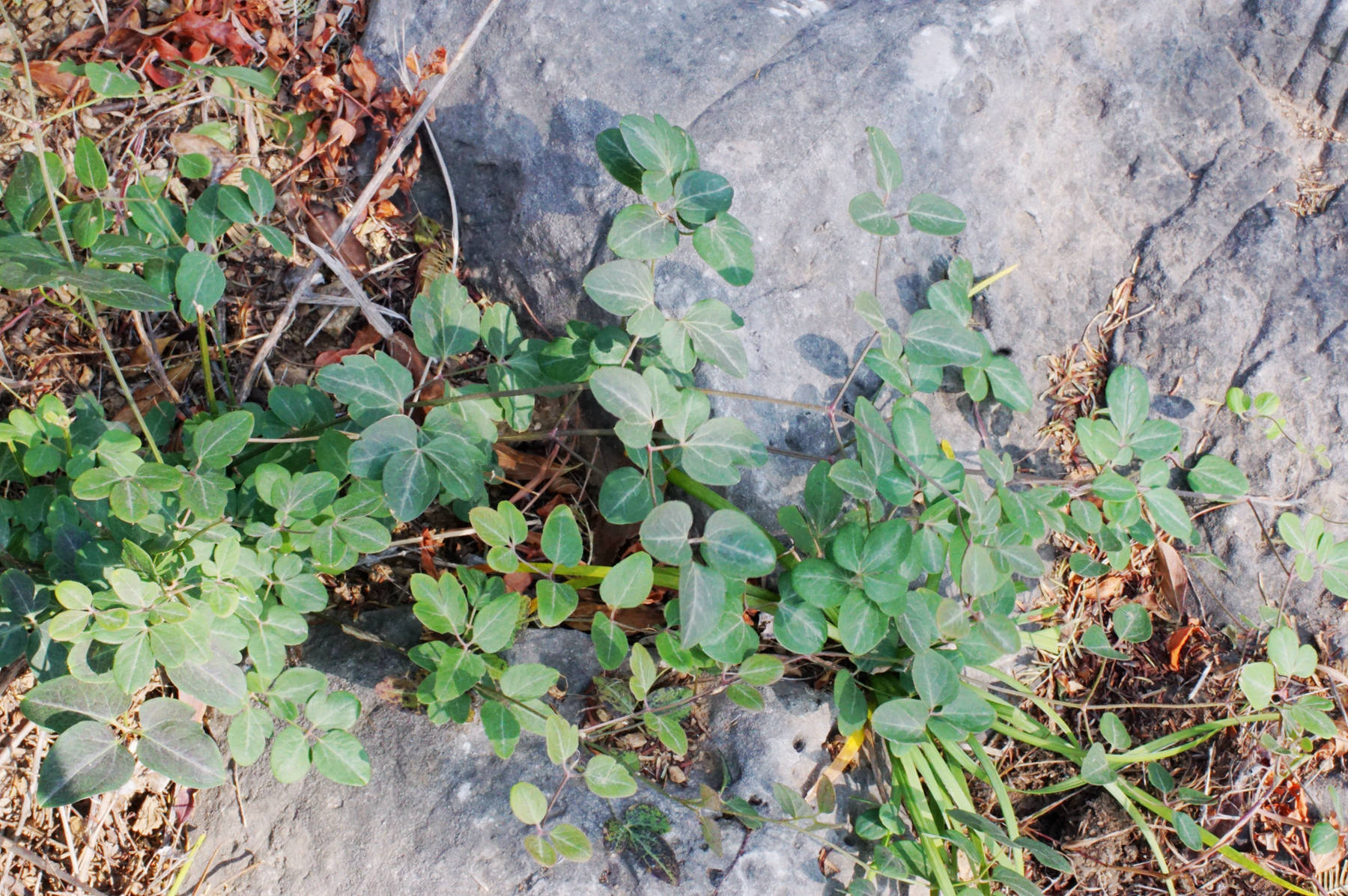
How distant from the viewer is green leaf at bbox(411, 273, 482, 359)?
173 cm

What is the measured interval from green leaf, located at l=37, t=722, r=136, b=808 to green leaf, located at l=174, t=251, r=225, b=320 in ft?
2.44

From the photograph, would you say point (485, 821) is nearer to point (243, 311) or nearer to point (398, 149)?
point (243, 311)

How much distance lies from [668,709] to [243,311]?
58.3 inches

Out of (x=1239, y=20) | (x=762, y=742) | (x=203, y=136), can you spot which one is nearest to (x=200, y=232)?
(x=203, y=136)

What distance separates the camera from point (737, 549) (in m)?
1.51

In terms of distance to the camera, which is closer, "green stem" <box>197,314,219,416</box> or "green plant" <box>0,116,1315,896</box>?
"green plant" <box>0,116,1315,896</box>

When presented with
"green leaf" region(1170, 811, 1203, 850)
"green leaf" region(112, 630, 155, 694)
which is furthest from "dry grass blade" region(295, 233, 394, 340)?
"green leaf" region(1170, 811, 1203, 850)

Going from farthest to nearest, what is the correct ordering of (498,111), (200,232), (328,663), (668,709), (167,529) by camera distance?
(498,111), (328,663), (668,709), (200,232), (167,529)

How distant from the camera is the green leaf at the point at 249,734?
146cm

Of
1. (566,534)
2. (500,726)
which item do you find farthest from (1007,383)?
(500,726)

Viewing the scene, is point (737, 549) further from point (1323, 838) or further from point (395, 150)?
point (1323, 838)

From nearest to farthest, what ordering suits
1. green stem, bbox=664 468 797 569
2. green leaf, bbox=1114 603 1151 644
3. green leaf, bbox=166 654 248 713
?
1. green leaf, bbox=166 654 248 713
2. green stem, bbox=664 468 797 569
3. green leaf, bbox=1114 603 1151 644

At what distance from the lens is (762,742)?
1.87m

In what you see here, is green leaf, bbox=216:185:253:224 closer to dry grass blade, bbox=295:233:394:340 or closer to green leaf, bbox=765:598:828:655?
dry grass blade, bbox=295:233:394:340
